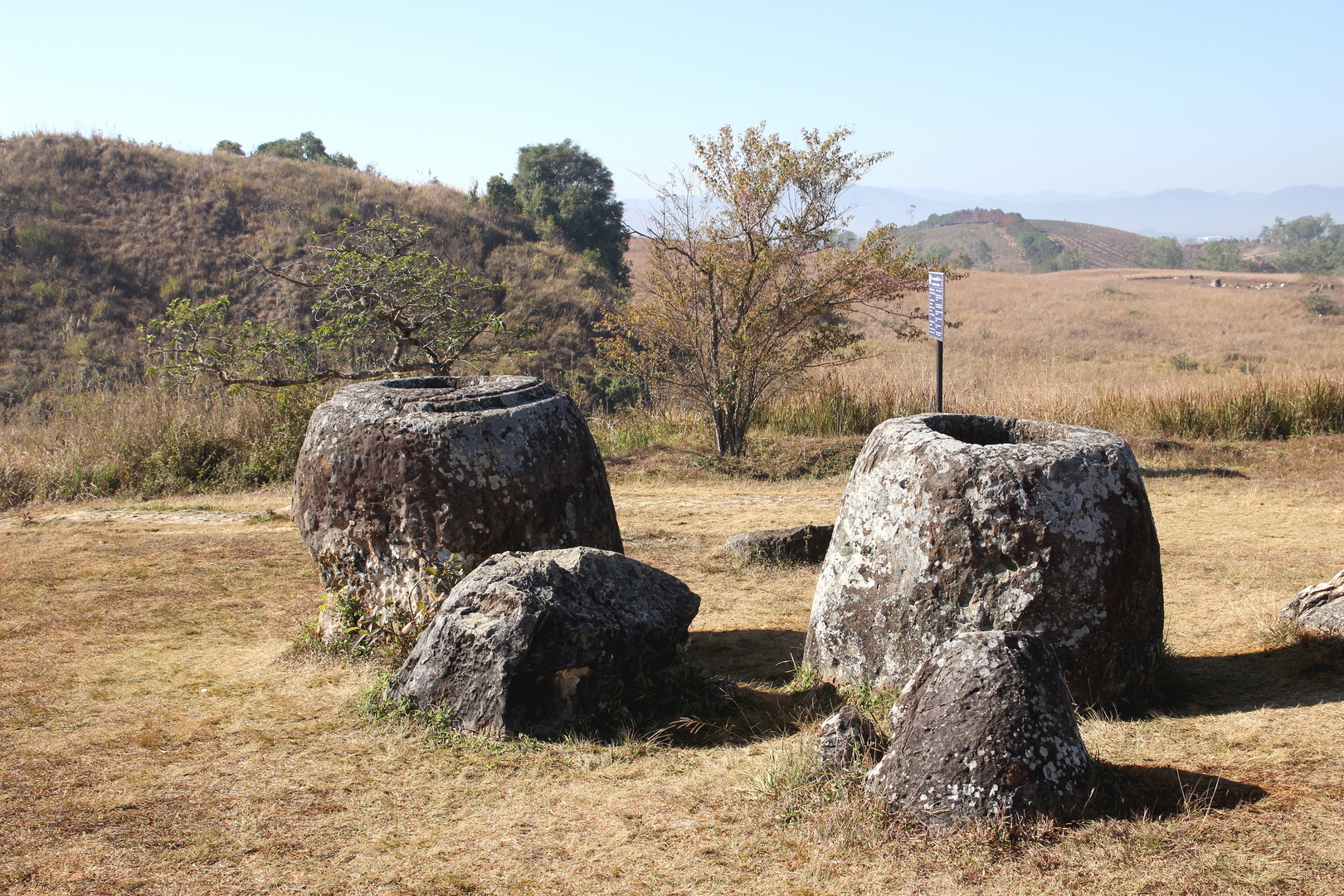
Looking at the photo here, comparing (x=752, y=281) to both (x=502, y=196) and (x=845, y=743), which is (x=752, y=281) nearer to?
(x=845, y=743)

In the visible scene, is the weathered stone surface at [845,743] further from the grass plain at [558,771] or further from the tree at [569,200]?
the tree at [569,200]

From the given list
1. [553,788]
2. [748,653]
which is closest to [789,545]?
[748,653]

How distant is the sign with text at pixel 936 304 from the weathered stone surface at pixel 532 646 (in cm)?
870

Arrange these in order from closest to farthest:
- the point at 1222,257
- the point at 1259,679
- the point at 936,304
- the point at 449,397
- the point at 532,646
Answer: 1. the point at 532,646
2. the point at 1259,679
3. the point at 449,397
4. the point at 936,304
5. the point at 1222,257

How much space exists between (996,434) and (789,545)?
2505 mm

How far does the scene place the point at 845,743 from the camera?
3471mm

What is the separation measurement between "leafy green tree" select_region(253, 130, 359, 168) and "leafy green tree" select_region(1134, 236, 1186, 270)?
74656 mm

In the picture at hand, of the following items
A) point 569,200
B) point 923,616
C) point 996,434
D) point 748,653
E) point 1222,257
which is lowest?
point 748,653

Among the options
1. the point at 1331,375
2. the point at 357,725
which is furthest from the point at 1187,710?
the point at 1331,375

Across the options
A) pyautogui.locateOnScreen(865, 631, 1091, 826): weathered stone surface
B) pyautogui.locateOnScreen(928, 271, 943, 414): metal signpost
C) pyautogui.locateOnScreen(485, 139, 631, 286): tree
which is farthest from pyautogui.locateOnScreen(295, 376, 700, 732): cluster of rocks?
pyautogui.locateOnScreen(485, 139, 631, 286): tree

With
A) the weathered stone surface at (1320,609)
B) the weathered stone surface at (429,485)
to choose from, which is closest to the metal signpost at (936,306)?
the weathered stone surface at (1320,609)

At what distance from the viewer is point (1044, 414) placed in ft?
47.5

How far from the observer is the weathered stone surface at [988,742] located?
121 inches

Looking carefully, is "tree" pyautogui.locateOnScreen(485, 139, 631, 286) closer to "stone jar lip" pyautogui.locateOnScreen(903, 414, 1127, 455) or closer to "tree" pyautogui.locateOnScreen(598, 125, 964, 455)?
"tree" pyautogui.locateOnScreen(598, 125, 964, 455)
